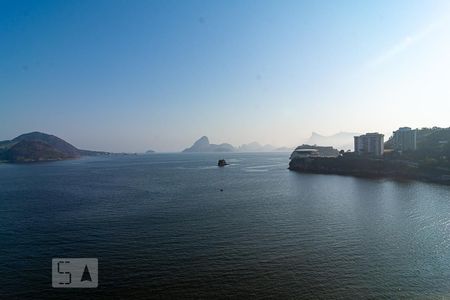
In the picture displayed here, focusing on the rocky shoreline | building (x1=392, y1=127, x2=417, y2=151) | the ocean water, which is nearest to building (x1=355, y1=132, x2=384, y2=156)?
building (x1=392, y1=127, x2=417, y2=151)

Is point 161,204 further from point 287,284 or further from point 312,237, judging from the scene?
point 287,284

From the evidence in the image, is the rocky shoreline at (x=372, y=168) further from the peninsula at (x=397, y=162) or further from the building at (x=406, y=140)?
the building at (x=406, y=140)

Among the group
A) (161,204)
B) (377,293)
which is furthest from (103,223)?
(377,293)

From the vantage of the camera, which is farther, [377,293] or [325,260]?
[325,260]

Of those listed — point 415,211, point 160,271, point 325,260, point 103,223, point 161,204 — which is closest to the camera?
point 160,271
